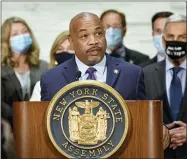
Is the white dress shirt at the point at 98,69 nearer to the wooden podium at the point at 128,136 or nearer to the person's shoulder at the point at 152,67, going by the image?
the wooden podium at the point at 128,136

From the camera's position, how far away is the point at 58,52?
4.46 metres

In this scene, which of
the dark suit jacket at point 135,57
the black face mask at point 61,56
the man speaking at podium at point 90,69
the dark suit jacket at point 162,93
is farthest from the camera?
the dark suit jacket at point 135,57

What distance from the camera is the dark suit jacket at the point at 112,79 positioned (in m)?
3.16

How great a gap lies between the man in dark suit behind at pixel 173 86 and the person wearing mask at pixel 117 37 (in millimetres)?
430

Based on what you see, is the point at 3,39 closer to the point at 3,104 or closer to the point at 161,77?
the point at 3,104

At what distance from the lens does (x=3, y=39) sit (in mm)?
4859

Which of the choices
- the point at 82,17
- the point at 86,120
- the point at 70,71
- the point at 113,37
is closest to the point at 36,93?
the point at 113,37

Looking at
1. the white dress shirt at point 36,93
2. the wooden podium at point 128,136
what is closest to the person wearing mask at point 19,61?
the white dress shirt at point 36,93

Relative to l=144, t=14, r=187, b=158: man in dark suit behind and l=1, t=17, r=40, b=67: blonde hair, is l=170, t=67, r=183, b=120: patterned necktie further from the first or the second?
l=1, t=17, r=40, b=67: blonde hair

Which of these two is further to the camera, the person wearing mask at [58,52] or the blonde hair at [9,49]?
the blonde hair at [9,49]

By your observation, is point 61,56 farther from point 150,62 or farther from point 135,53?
point 135,53

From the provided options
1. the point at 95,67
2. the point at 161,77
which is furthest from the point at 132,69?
the point at 161,77

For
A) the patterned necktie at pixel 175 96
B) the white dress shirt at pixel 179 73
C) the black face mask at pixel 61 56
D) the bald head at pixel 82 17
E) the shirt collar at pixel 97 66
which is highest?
the bald head at pixel 82 17

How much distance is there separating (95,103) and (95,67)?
26cm
